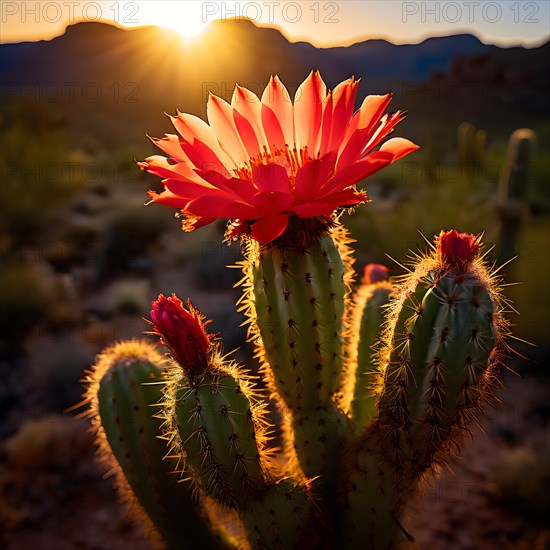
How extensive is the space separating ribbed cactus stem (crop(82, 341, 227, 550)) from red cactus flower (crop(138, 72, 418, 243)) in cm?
84

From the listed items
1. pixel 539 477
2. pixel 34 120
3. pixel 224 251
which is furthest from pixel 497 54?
pixel 539 477

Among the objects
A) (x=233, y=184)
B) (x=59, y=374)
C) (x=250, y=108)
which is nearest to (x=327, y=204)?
(x=233, y=184)

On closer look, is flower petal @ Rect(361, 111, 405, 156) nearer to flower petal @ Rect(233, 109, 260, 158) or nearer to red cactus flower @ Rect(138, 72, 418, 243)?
red cactus flower @ Rect(138, 72, 418, 243)

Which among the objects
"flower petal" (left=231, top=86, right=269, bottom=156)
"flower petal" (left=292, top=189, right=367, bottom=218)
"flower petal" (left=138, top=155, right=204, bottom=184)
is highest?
"flower petal" (left=231, top=86, right=269, bottom=156)

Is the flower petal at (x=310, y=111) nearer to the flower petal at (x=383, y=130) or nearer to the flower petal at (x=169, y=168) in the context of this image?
the flower petal at (x=383, y=130)

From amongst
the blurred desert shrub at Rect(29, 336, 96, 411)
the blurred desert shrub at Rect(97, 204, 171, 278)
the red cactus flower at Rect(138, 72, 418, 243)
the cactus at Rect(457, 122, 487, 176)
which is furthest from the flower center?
the cactus at Rect(457, 122, 487, 176)

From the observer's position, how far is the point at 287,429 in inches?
91.4

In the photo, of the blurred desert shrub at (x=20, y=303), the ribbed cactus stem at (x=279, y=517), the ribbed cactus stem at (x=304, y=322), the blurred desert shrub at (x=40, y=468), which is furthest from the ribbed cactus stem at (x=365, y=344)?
the blurred desert shrub at (x=20, y=303)

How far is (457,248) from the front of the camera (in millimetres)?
1592

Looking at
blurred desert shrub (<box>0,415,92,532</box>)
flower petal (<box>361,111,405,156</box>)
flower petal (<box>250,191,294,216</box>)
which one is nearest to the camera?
flower petal (<box>250,191,294,216</box>)

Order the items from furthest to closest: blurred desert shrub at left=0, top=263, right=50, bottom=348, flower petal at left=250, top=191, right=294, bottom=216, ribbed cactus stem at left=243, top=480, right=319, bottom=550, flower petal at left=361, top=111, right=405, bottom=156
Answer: blurred desert shrub at left=0, top=263, right=50, bottom=348 < ribbed cactus stem at left=243, top=480, right=319, bottom=550 < flower petal at left=361, top=111, right=405, bottom=156 < flower petal at left=250, top=191, right=294, bottom=216

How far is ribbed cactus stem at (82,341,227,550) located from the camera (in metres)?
2.21

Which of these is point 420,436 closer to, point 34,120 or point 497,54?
point 34,120

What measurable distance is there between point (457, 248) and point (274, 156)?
71 centimetres
